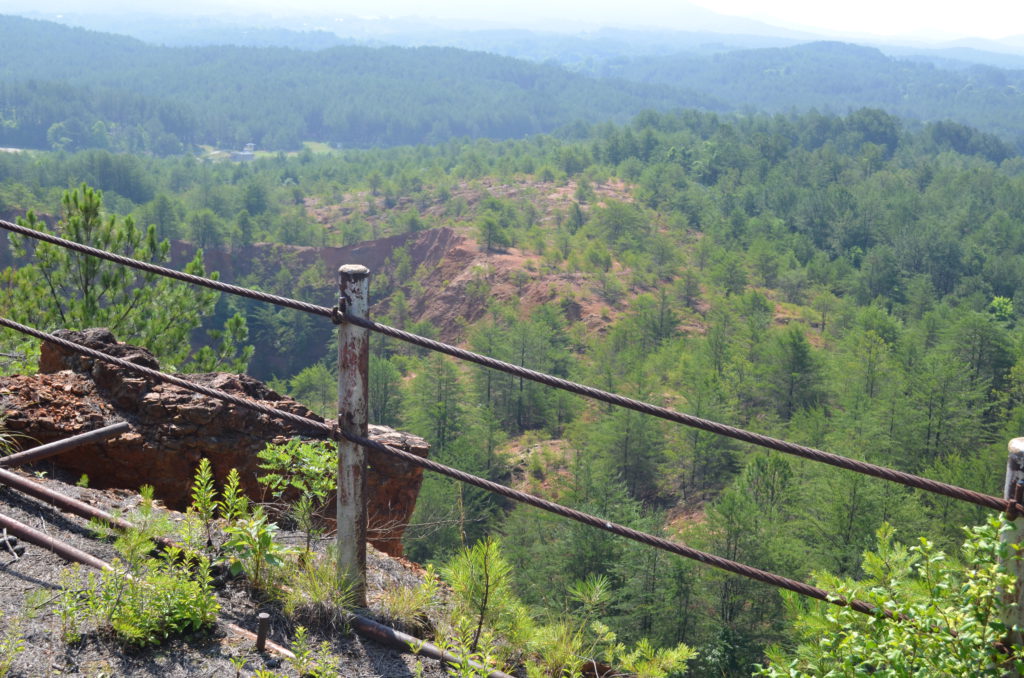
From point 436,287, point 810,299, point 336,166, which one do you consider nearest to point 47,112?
point 336,166

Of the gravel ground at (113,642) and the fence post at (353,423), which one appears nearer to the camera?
the gravel ground at (113,642)

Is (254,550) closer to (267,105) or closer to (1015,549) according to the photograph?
(1015,549)

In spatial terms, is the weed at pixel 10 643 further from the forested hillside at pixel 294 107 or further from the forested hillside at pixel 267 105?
the forested hillside at pixel 267 105

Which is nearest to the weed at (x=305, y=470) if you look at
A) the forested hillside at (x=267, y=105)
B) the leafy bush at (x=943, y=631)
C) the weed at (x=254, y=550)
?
the weed at (x=254, y=550)

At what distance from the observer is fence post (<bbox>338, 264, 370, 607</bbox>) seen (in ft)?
9.34

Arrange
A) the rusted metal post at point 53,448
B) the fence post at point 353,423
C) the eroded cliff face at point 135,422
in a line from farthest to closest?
the eroded cliff face at point 135,422, the rusted metal post at point 53,448, the fence post at point 353,423

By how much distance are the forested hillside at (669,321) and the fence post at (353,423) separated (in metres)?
0.83

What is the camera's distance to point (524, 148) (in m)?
96.8

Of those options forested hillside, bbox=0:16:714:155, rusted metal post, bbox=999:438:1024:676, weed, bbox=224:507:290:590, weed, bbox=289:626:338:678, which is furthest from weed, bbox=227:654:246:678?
forested hillside, bbox=0:16:714:155

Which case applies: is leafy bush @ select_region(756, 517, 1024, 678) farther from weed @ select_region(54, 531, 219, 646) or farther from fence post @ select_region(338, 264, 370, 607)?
weed @ select_region(54, 531, 219, 646)

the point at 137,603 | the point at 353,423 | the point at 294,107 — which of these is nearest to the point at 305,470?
the point at 353,423

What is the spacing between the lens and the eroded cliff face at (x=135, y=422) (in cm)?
424

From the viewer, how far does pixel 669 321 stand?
1800 inches

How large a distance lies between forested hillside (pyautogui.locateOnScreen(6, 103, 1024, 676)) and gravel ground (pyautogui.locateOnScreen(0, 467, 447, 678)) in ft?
3.37
